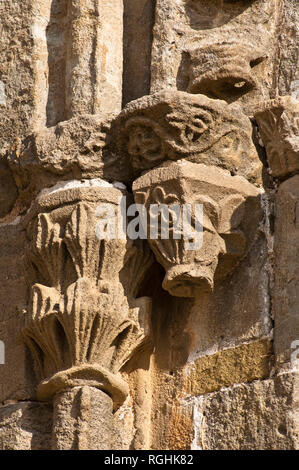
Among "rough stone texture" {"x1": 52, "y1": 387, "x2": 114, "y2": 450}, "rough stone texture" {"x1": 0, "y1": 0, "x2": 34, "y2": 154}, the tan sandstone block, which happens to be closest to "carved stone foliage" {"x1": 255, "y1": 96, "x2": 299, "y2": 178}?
the tan sandstone block

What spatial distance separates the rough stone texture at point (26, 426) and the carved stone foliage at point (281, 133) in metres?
1.16

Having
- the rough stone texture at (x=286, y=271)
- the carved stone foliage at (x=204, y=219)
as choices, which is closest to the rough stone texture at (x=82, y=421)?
the carved stone foliage at (x=204, y=219)

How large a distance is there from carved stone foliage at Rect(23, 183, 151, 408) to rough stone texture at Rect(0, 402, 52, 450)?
6cm

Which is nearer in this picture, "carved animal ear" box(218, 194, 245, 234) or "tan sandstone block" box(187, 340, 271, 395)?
"tan sandstone block" box(187, 340, 271, 395)

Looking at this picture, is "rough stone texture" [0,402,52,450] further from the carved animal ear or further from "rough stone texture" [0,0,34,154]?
"rough stone texture" [0,0,34,154]

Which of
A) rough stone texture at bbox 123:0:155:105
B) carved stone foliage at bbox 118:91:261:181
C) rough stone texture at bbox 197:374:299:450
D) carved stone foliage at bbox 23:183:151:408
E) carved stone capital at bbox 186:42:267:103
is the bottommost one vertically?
rough stone texture at bbox 197:374:299:450

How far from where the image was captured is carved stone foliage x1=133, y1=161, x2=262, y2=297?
18.3ft

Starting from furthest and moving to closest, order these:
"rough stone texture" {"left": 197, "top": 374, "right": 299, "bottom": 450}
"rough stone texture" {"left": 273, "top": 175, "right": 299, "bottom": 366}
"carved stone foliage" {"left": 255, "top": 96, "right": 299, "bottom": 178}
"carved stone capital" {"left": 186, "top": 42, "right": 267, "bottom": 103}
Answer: "carved stone capital" {"left": 186, "top": 42, "right": 267, "bottom": 103} → "carved stone foliage" {"left": 255, "top": 96, "right": 299, "bottom": 178} → "rough stone texture" {"left": 273, "top": 175, "right": 299, "bottom": 366} → "rough stone texture" {"left": 197, "top": 374, "right": 299, "bottom": 450}

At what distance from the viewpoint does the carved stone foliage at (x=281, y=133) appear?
5684mm

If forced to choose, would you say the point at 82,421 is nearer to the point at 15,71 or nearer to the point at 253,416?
the point at 253,416

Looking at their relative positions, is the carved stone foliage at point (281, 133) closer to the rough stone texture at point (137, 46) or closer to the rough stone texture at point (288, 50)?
the rough stone texture at point (288, 50)

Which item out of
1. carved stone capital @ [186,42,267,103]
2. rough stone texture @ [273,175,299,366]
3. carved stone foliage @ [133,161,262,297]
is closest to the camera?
rough stone texture @ [273,175,299,366]

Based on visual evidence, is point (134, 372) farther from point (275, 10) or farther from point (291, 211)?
→ point (275, 10)
